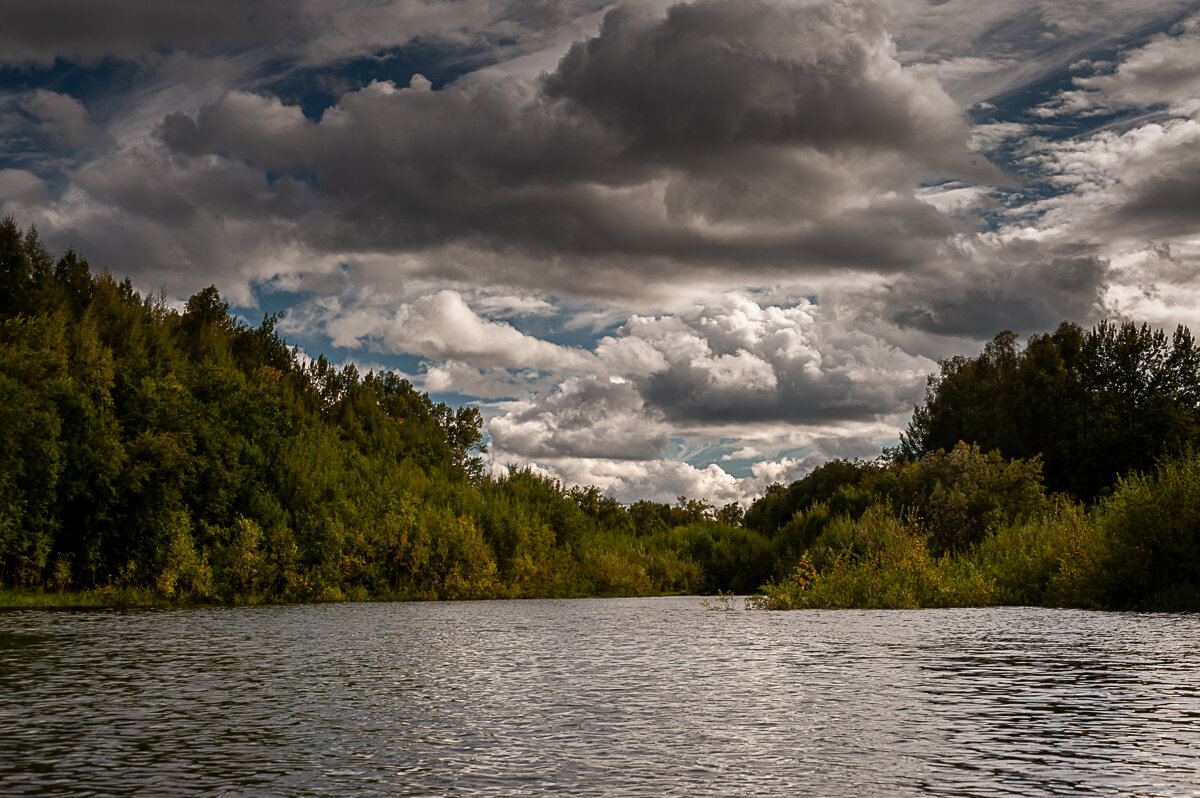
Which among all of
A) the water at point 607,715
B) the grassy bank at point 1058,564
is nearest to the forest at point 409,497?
the grassy bank at point 1058,564

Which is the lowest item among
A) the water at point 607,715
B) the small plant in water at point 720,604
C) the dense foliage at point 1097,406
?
the small plant in water at point 720,604

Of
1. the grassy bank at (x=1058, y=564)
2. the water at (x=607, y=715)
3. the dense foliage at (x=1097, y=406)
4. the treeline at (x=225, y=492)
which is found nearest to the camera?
the water at (x=607, y=715)

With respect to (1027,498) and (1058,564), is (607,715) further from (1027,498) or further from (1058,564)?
(1027,498)

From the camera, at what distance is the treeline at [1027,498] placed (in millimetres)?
36656

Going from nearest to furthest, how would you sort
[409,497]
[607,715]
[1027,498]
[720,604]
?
[607,715]
[720,604]
[1027,498]
[409,497]

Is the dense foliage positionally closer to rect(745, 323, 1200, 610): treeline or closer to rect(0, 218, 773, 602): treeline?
rect(745, 323, 1200, 610): treeline

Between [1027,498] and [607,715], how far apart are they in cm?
5529

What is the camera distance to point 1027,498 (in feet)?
206

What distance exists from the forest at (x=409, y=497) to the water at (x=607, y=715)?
15.3 metres

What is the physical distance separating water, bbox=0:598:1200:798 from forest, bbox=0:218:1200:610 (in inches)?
603

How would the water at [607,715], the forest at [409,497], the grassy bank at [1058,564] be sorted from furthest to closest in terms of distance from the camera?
the forest at [409,497]
the grassy bank at [1058,564]
the water at [607,715]

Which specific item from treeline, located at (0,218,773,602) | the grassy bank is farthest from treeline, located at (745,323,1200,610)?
treeline, located at (0,218,773,602)

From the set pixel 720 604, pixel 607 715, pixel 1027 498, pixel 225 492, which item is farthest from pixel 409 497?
pixel 607 715

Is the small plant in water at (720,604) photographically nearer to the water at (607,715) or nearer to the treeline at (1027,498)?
the treeline at (1027,498)
